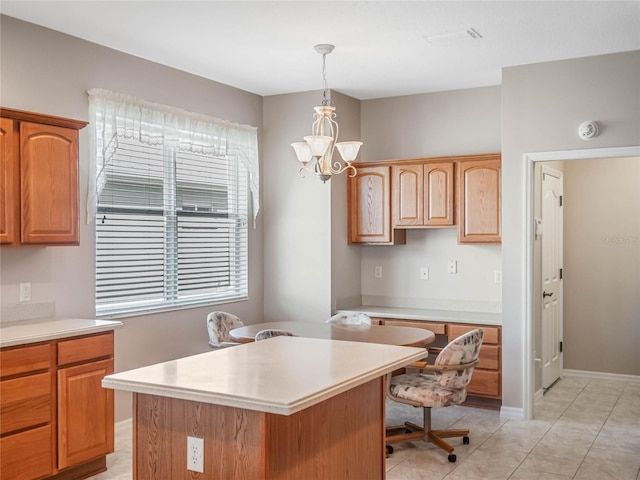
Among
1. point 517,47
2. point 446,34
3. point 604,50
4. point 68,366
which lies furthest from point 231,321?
point 604,50

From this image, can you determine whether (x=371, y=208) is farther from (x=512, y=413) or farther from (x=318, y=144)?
(x=512, y=413)

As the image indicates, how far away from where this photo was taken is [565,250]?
261 inches

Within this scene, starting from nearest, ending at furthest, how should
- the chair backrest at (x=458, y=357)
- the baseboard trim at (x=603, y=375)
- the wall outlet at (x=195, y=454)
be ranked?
the wall outlet at (x=195, y=454) → the chair backrest at (x=458, y=357) → the baseboard trim at (x=603, y=375)

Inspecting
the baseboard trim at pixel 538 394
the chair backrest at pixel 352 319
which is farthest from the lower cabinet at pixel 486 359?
the chair backrest at pixel 352 319

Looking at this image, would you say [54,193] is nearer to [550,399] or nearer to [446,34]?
[446,34]

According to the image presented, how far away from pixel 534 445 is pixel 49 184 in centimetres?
358

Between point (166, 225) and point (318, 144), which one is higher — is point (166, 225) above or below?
below

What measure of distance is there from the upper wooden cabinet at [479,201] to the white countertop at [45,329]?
3.02 metres

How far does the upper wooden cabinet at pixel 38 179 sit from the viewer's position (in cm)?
357

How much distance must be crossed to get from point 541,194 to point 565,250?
1170 millimetres

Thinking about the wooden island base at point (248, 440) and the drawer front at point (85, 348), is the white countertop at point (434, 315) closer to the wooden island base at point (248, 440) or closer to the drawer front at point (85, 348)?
the drawer front at point (85, 348)

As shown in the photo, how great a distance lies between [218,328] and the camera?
474 centimetres

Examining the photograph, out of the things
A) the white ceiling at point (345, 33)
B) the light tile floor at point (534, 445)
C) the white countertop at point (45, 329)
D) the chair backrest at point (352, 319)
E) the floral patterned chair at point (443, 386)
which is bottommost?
the light tile floor at point (534, 445)

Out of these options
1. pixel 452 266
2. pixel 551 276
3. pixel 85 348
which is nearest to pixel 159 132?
pixel 85 348
